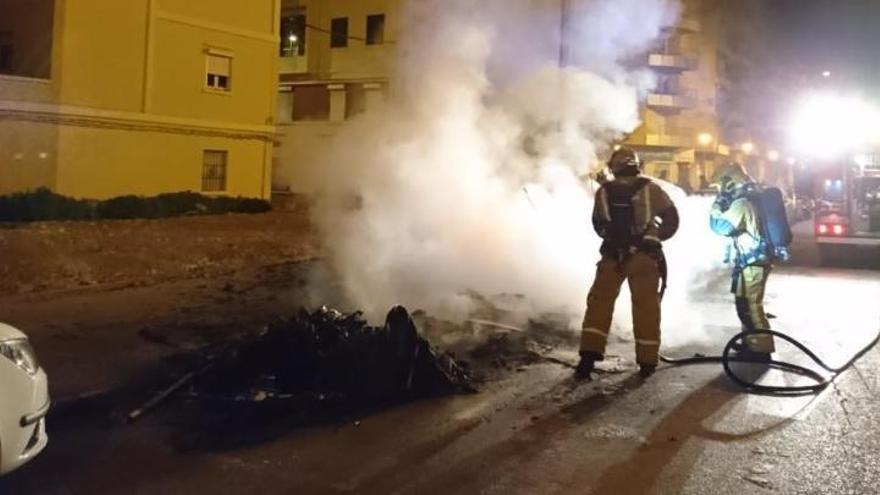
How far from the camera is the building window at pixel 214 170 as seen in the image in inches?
1014

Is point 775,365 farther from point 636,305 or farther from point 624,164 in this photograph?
point 624,164

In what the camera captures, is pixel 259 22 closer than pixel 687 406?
No

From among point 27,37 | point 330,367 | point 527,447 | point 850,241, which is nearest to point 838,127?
point 850,241

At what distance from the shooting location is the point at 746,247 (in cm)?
826

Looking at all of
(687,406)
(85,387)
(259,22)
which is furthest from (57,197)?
(687,406)

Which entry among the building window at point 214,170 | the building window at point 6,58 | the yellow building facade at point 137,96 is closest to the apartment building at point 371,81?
the building window at point 214,170

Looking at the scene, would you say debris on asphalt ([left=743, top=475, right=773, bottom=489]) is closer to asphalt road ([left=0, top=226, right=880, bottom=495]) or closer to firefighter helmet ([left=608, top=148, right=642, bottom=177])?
asphalt road ([left=0, top=226, right=880, bottom=495])

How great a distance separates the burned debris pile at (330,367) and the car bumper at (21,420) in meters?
1.83

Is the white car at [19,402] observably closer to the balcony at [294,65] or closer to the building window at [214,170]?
the building window at [214,170]

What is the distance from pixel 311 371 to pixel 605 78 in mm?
7858

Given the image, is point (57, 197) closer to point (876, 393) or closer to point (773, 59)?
point (876, 393)

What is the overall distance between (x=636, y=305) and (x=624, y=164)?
1.23 meters

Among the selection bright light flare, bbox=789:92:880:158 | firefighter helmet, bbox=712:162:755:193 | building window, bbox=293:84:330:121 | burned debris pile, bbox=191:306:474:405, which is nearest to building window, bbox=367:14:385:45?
building window, bbox=293:84:330:121

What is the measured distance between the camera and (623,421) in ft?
19.5
